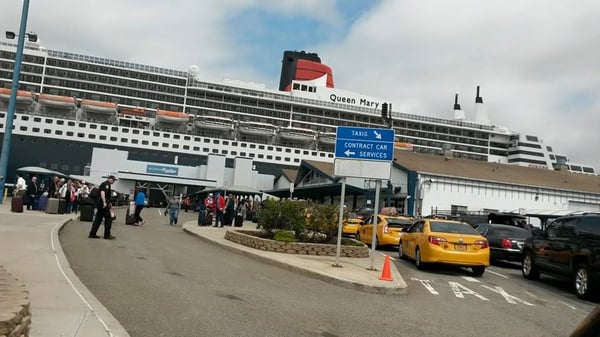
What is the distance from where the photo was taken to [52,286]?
6898mm

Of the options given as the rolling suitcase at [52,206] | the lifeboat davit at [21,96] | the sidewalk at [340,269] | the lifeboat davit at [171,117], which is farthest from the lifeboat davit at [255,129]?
the sidewalk at [340,269]

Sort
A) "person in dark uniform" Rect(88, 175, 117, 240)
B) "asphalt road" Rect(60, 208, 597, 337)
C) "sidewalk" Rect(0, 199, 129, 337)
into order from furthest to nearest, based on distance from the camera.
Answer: "person in dark uniform" Rect(88, 175, 117, 240) < "asphalt road" Rect(60, 208, 597, 337) < "sidewalk" Rect(0, 199, 129, 337)

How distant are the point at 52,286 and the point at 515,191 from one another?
39.8 m

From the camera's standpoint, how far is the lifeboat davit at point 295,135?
249 feet

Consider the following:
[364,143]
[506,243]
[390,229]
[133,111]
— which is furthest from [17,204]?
[133,111]

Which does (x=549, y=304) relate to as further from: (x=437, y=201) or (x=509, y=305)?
(x=437, y=201)

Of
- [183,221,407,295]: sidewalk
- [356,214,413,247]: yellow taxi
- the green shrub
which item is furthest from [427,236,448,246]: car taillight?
[356,214,413,247]: yellow taxi

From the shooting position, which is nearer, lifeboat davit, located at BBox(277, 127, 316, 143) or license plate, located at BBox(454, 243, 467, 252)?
license plate, located at BBox(454, 243, 467, 252)

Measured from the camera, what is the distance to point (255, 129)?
75.1m

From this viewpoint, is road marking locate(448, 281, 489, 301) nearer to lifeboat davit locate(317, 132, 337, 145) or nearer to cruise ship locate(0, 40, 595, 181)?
cruise ship locate(0, 40, 595, 181)

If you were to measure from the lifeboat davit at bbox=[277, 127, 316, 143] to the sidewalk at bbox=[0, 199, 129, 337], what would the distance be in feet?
210

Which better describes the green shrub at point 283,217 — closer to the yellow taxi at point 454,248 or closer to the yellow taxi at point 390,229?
the yellow taxi at point 454,248

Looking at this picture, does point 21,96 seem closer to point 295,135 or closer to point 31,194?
point 295,135

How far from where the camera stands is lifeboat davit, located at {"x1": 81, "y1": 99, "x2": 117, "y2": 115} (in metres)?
70.6
